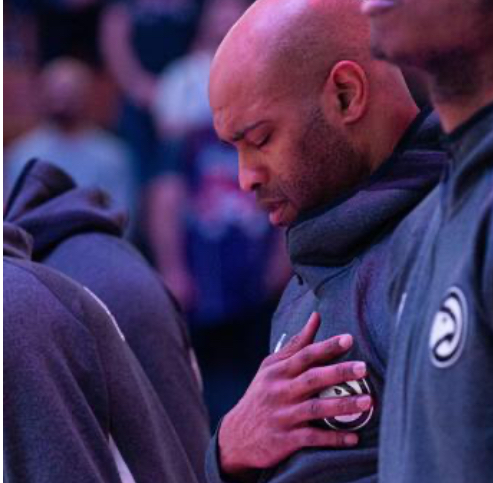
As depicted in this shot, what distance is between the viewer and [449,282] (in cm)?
180

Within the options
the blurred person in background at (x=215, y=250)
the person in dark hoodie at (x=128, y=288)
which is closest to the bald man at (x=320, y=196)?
the person in dark hoodie at (x=128, y=288)

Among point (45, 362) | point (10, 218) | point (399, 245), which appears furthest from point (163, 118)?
point (399, 245)

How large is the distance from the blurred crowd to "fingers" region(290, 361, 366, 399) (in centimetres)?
375

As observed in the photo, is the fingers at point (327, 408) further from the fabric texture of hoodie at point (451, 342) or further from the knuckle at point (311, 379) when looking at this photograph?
the fabric texture of hoodie at point (451, 342)

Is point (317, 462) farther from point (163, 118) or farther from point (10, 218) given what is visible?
point (163, 118)

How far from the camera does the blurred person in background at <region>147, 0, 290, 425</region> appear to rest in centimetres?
630

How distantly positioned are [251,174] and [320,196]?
12 centimetres

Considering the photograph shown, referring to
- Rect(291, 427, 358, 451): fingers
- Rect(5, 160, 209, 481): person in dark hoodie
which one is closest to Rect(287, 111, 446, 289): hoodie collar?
Rect(291, 427, 358, 451): fingers

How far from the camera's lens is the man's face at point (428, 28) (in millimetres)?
1837

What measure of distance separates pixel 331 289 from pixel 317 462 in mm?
263

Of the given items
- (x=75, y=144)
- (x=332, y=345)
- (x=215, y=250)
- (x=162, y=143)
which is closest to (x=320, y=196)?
(x=332, y=345)

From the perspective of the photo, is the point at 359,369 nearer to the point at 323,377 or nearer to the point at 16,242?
the point at 323,377

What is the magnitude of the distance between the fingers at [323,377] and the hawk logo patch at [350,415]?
0.5 inches

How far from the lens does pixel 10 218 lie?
11.1 ft
